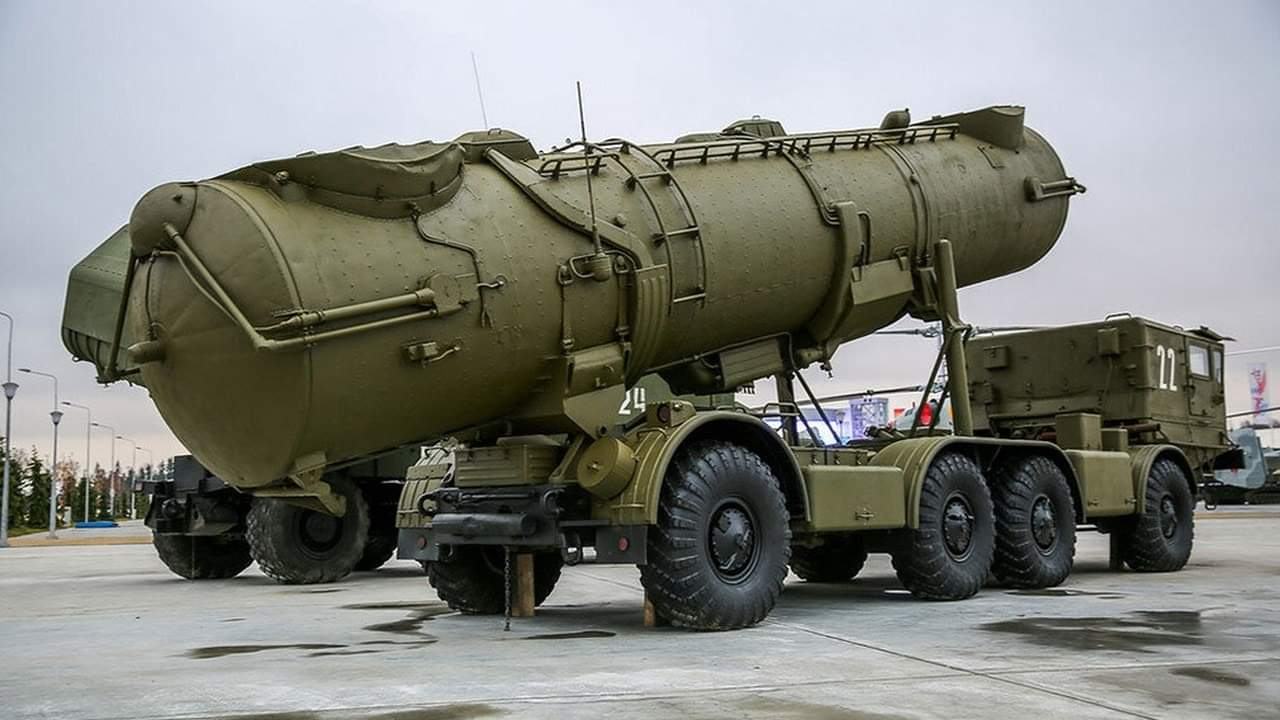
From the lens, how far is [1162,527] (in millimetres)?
14156

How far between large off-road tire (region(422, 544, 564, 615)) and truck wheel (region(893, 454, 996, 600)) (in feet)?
9.27

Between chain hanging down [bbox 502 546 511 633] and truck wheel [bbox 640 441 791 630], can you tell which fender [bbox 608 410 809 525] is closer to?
truck wheel [bbox 640 441 791 630]

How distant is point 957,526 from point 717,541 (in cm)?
286

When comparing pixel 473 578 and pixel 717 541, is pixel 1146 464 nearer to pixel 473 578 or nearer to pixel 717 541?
pixel 717 541

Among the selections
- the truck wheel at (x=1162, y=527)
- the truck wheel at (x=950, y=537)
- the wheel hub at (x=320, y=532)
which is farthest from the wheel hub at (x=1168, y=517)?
the wheel hub at (x=320, y=532)

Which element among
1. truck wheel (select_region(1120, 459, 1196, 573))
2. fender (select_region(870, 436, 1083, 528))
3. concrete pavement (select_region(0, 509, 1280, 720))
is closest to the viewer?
concrete pavement (select_region(0, 509, 1280, 720))

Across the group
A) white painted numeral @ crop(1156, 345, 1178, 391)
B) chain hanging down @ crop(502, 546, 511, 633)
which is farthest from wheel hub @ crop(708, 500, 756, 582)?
white painted numeral @ crop(1156, 345, 1178, 391)

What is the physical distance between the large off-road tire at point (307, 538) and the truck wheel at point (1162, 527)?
858 centimetres

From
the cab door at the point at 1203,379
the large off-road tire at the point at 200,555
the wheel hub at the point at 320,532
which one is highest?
the cab door at the point at 1203,379

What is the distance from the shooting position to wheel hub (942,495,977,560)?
10734 millimetres

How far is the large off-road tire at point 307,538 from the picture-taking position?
1486 cm

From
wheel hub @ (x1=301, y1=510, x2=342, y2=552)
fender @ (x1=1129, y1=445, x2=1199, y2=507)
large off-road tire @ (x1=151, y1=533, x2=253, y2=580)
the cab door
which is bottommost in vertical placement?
large off-road tire @ (x1=151, y1=533, x2=253, y2=580)

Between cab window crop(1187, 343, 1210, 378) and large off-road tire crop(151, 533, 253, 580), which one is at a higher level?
cab window crop(1187, 343, 1210, 378)

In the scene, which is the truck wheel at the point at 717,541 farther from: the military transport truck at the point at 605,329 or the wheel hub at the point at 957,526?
the wheel hub at the point at 957,526
